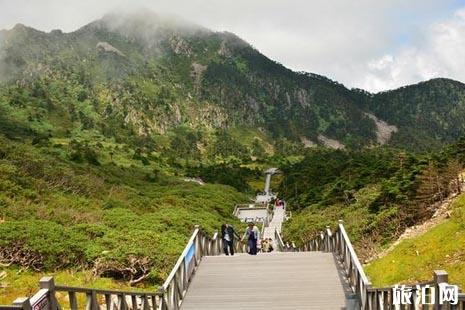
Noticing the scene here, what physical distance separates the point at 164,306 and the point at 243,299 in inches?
74.9

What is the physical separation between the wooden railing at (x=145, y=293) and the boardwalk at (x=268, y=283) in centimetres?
34

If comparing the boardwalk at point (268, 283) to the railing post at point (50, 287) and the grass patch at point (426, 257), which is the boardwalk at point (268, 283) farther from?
the railing post at point (50, 287)

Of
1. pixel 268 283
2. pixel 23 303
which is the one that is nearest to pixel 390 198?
pixel 268 283

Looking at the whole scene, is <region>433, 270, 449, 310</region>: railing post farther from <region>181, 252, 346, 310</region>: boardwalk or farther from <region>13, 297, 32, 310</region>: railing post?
<region>13, 297, 32, 310</region>: railing post

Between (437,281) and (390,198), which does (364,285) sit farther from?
(390,198)

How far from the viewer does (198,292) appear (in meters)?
12.5

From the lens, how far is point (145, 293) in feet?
32.0

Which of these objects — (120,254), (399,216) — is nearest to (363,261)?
(399,216)

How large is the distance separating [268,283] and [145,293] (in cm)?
394

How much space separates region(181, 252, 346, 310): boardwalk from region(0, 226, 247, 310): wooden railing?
34 cm

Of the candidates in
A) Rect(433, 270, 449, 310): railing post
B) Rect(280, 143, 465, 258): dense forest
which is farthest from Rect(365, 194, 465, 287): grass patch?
Rect(433, 270, 449, 310): railing post

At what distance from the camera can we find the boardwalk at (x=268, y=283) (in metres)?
11.3

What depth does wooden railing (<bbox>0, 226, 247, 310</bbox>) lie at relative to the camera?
21.2 feet

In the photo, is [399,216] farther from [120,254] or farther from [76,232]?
[76,232]
